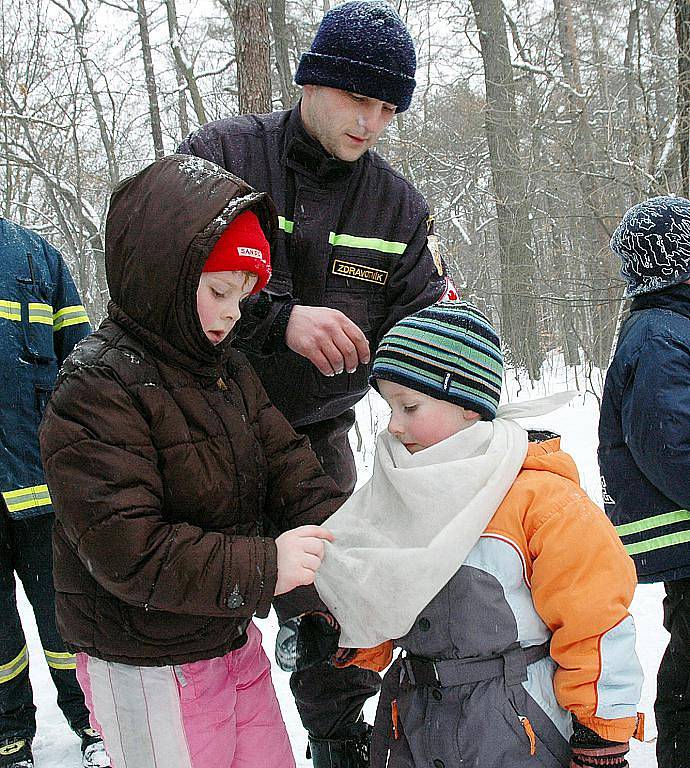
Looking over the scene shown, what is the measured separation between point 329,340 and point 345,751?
1.37m

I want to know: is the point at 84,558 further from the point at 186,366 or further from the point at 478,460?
the point at 478,460

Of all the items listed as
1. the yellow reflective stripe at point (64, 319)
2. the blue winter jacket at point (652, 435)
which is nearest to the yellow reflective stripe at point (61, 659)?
the yellow reflective stripe at point (64, 319)

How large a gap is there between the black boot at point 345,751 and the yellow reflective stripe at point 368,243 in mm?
1534

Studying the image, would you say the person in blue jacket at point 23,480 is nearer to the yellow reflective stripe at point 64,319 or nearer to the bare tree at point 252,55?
the yellow reflective stripe at point 64,319

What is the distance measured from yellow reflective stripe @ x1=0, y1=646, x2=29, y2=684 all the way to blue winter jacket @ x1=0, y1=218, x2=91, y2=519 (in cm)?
55

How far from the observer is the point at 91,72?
15.7 meters

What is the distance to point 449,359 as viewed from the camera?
5.59 feet

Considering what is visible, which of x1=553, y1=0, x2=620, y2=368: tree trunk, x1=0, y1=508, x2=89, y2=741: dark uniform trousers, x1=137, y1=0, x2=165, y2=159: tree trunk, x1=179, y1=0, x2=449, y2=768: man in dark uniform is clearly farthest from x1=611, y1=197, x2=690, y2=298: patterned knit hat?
x1=137, y1=0, x2=165, y2=159: tree trunk

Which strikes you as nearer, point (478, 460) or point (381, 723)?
point (478, 460)

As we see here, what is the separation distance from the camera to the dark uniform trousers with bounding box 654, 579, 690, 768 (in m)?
2.40

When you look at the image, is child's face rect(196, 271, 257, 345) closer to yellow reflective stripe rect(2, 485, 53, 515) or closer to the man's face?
the man's face

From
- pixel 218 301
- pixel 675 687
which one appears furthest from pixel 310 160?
pixel 675 687

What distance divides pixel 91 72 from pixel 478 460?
16423 millimetres

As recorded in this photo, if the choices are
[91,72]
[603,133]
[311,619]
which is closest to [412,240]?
[311,619]
